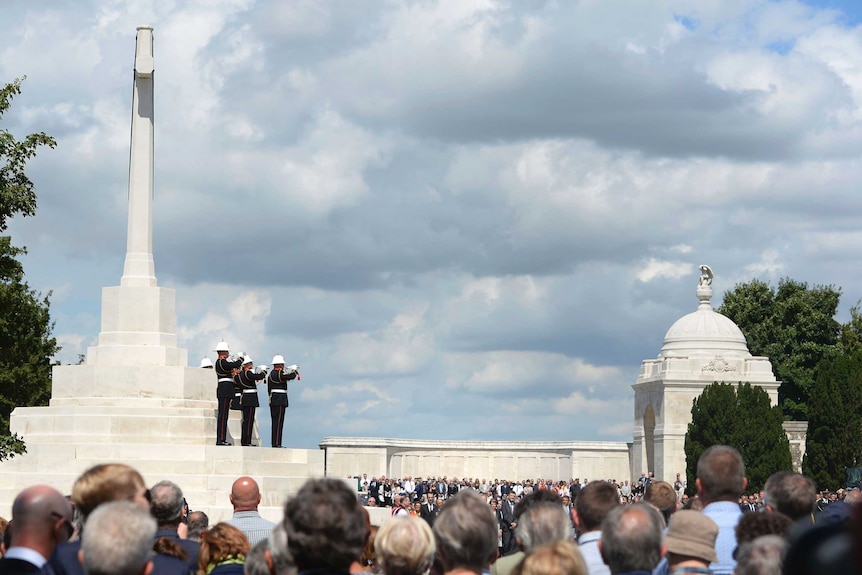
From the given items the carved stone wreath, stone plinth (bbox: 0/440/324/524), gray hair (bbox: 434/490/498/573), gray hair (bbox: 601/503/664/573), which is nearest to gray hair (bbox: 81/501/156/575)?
gray hair (bbox: 434/490/498/573)

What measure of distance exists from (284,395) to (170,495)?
1872 centimetres

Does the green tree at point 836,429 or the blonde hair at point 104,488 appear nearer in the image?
the blonde hair at point 104,488

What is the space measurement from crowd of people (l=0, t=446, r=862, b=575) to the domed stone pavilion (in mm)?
66071

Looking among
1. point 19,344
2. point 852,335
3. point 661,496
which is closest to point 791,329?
point 852,335

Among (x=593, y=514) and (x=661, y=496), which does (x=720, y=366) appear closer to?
(x=661, y=496)

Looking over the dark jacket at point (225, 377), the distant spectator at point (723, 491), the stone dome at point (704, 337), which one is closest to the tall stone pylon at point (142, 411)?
the dark jacket at point (225, 377)

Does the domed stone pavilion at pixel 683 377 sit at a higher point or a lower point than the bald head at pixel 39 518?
higher

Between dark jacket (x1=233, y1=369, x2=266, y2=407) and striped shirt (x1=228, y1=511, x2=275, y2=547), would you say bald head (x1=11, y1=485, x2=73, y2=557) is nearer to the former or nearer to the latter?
striped shirt (x1=228, y1=511, x2=275, y2=547)

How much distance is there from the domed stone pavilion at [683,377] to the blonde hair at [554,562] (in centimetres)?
6839

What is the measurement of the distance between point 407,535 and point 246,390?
20.3 metres

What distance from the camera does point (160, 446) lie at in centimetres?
2406

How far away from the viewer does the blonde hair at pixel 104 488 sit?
6570mm

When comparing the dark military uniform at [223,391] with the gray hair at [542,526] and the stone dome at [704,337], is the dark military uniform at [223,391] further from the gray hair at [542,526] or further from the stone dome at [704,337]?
the stone dome at [704,337]

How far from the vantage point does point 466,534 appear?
656 centimetres
